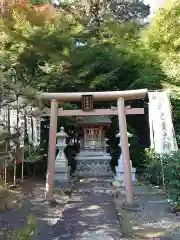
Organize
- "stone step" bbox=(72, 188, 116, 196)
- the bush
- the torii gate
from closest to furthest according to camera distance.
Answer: the torii gate, "stone step" bbox=(72, 188, 116, 196), the bush

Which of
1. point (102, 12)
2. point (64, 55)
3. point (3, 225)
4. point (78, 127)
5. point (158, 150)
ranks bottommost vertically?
point (3, 225)

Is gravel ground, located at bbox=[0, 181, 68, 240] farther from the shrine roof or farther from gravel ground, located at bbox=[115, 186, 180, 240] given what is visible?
the shrine roof

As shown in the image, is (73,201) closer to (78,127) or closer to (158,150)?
(158,150)

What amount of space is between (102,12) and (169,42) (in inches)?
203

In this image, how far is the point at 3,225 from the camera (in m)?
4.33

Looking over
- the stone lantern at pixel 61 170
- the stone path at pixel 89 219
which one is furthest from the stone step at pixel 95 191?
the stone lantern at pixel 61 170

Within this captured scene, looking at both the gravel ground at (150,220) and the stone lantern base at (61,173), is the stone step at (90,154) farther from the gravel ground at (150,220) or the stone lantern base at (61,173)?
the gravel ground at (150,220)

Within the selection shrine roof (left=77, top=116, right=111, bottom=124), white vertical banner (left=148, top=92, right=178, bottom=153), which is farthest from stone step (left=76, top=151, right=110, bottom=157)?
white vertical banner (left=148, top=92, right=178, bottom=153)

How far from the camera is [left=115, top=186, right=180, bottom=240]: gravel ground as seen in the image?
409 centimetres

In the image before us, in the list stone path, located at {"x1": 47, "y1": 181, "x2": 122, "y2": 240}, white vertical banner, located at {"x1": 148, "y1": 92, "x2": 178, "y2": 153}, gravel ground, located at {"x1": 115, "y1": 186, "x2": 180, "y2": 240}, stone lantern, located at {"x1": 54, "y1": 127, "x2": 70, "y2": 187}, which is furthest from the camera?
stone lantern, located at {"x1": 54, "y1": 127, "x2": 70, "y2": 187}

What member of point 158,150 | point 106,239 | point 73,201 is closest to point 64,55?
point 158,150

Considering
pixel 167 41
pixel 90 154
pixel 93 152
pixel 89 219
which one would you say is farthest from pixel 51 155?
pixel 167 41

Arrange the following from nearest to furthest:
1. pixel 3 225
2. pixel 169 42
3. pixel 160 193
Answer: pixel 3 225 → pixel 160 193 → pixel 169 42

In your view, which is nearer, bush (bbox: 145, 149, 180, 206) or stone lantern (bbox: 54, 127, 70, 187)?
bush (bbox: 145, 149, 180, 206)
